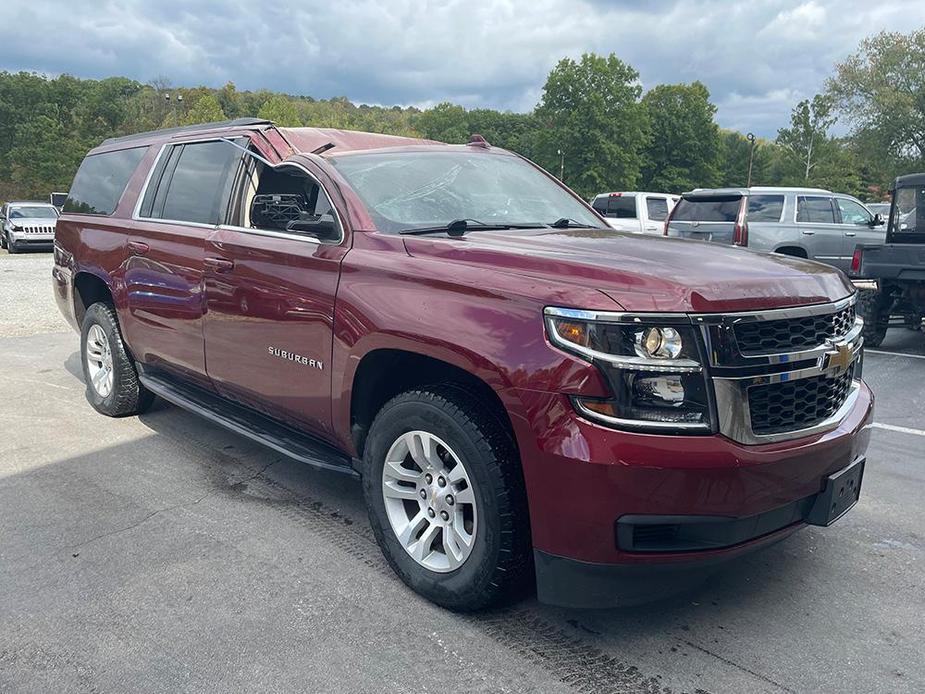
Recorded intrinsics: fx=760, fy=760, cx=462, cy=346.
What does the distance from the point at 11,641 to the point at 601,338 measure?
2398 millimetres

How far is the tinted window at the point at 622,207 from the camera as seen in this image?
17.8m

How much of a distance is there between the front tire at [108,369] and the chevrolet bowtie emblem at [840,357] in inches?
176

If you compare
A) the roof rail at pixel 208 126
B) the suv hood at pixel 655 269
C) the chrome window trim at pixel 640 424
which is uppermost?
the roof rail at pixel 208 126

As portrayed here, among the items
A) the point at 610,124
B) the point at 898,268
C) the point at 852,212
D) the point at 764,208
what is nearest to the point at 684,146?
the point at 610,124

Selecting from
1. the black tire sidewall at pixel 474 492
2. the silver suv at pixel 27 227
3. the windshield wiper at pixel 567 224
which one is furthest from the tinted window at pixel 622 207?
the silver suv at pixel 27 227

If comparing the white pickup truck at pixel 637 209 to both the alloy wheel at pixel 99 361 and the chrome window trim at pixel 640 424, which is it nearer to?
the alloy wheel at pixel 99 361

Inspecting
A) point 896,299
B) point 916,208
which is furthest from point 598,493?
point 916,208

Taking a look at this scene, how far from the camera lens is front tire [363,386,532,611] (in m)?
2.71

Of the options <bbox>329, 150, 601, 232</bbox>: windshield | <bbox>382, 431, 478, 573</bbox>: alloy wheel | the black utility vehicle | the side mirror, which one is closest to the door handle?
the side mirror

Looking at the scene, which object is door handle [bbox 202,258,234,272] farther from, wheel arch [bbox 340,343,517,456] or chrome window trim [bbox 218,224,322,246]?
wheel arch [bbox 340,343,517,456]

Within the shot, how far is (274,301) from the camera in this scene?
3.66 meters

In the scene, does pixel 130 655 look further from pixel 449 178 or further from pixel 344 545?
pixel 449 178

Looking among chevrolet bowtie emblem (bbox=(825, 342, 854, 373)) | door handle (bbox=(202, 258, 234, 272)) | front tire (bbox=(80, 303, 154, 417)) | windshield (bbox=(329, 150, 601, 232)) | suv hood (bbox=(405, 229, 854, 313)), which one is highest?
windshield (bbox=(329, 150, 601, 232))

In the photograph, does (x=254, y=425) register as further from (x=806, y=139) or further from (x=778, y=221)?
(x=806, y=139)
